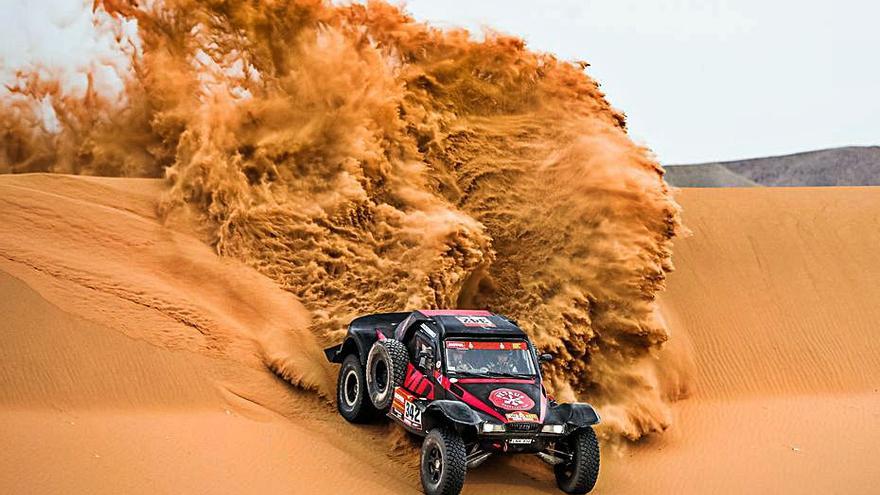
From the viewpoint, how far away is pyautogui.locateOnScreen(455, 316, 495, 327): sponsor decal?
10.7 meters

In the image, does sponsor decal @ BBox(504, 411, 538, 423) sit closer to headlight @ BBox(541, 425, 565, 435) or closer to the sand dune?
headlight @ BBox(541, 425, 565, 435)

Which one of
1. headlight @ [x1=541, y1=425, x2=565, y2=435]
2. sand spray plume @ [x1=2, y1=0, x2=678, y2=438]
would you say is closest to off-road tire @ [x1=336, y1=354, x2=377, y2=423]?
sand spray plume @ [x1=2, y1=0, x2=678, y2=438]

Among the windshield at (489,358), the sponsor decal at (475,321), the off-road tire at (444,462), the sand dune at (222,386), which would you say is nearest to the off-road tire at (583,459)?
the sand dune at (222,386)

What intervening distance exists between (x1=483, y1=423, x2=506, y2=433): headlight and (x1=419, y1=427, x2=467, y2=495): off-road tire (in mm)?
257

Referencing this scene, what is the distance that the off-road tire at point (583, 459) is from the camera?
1020 cm

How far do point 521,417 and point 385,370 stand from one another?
1.80m

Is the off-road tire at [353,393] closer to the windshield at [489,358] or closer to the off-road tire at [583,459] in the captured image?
the windshield at [489,358]

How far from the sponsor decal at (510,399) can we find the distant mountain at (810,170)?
118ft

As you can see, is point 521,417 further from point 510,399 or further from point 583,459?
point 583,459

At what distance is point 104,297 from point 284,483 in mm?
3726

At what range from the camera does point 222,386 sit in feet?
38.5

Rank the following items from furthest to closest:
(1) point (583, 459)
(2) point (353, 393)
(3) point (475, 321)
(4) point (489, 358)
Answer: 1. (2) point (353, 393)
2. (3) point (475, 321)
3. (4) point (489, 358)
4. (1) point (583, 459)

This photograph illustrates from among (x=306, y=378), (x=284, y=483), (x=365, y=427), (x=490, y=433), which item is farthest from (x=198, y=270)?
(x=490, y=433)

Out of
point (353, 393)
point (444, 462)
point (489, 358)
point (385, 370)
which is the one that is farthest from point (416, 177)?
point (444, 462)
